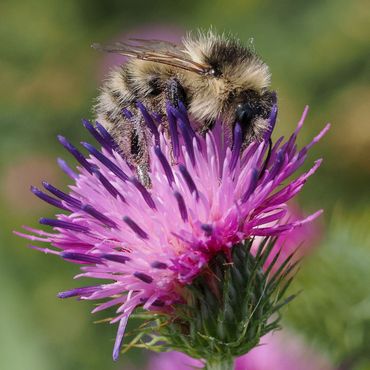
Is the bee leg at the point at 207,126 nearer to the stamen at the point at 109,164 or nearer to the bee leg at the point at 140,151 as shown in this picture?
the bee leg at the point at 140,151

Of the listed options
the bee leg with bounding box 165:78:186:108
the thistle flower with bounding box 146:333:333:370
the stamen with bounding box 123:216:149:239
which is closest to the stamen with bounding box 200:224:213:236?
the stamen with bounding box 123:216:149:239

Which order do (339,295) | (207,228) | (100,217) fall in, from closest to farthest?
(207,228) < (100,217) < (339,295)

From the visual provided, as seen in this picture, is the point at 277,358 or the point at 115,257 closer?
the point at 115,257

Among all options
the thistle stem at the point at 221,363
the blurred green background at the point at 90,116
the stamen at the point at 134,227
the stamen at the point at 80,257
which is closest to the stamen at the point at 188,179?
the stamen at the point at 134,227

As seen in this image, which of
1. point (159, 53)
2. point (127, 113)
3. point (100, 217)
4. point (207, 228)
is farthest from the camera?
point (127, 113)

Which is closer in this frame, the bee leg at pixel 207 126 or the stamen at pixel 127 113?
the bee leg at pixel 207 126

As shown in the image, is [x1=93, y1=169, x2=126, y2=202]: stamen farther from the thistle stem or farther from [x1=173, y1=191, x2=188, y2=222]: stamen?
the thistle stem

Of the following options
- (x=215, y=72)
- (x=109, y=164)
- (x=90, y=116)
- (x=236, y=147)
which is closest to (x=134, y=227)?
(x=109, y=164)

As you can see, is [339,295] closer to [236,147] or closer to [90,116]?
[236,147]
